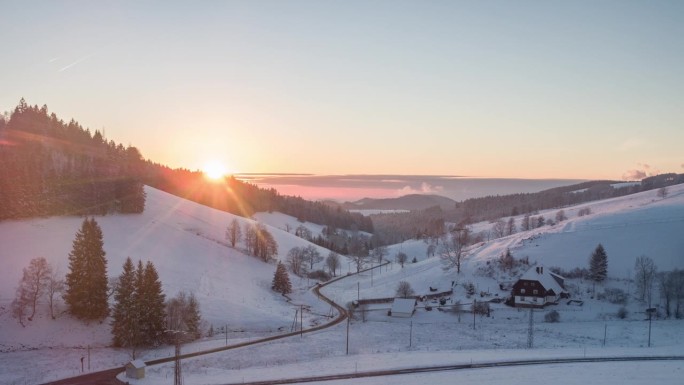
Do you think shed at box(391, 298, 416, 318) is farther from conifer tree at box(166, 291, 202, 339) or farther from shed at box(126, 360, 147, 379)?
shed at box(126, 360, 147, 379)

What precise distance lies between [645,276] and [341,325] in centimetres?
5484

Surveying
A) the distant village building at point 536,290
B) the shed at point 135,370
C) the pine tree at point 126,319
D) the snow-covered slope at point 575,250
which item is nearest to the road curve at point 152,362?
the shed at point 135,370

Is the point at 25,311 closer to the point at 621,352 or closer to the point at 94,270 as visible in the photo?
the point at 94,270

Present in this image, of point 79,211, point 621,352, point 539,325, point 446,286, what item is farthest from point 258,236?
point 621,352

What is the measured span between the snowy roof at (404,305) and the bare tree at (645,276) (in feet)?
128

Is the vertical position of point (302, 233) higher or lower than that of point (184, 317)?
higher

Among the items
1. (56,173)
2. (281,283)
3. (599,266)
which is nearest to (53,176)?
(56,173)

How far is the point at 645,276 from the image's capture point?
274ft

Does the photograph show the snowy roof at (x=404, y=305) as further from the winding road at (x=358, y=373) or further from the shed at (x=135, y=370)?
the shed at (x=135, y=370)

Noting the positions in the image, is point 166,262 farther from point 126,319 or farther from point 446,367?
point 446,367

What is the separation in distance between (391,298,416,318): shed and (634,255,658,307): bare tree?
39081 millimetres

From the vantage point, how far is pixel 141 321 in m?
60.8

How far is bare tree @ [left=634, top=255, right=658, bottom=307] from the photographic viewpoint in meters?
81.6

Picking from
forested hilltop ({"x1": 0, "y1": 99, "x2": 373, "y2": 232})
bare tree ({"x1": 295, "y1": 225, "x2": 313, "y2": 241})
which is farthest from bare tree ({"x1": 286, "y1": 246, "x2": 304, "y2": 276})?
bare tree ({"x1": 295, "y1": 225, "x2": 313, "y2": 241})
